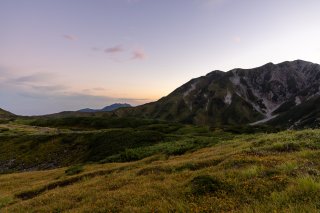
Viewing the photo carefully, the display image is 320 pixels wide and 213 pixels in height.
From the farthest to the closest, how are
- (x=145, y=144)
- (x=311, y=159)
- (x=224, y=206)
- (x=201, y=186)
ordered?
1. (x=145, y=144)
2. (x=311, y=159)
3. (x=201, y=186)
4. (x=224, y=206)

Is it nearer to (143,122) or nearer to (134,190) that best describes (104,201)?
(134,190)

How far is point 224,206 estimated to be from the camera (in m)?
10.1

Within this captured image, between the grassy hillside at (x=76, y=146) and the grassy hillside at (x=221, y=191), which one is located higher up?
the grassy hillside at (x=221, y=191)

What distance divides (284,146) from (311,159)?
16.2 feet

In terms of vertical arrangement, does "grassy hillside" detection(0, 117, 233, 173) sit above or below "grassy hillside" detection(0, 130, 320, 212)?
below

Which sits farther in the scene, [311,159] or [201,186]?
[311,159]

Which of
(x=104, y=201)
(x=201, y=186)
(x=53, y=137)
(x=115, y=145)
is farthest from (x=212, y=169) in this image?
(x=53, y=137)

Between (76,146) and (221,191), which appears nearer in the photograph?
(221,191)

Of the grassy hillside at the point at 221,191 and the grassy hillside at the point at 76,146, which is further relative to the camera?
the grassy hillside at the point at 76,146

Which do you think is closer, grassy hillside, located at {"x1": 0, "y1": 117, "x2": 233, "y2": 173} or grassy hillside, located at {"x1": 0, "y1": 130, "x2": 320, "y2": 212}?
grassy hillside, located at {"x1": 0, "y1": 130, "x2": 320, "y2": 212}

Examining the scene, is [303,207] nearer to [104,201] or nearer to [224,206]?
[224,206]

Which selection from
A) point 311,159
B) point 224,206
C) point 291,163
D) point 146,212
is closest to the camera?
point 224,206

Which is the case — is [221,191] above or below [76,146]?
above

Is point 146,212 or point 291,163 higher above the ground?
point 291,163
